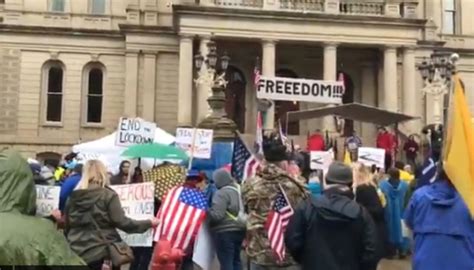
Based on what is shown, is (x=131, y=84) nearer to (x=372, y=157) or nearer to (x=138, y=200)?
(x=372, y=157)

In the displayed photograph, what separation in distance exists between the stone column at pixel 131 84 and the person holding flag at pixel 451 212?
2829 centimetres

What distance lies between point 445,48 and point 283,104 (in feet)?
29.4

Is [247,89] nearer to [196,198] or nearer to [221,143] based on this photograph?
[221,143]

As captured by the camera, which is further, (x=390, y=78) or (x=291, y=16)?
(x=390, y=78)

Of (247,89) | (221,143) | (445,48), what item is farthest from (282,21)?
(221,143)

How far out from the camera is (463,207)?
593 centimetres

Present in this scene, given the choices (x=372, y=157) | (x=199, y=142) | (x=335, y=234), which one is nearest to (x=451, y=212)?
(x=335, y=234)

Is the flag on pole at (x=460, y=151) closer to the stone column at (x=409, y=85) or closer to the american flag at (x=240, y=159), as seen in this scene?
the american flag at (x=240, y=159)

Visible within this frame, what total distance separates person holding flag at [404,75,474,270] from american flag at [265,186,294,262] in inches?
79.8

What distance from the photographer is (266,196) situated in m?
7.98

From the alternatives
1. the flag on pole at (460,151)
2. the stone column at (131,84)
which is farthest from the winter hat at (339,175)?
the stone column at (131,84)

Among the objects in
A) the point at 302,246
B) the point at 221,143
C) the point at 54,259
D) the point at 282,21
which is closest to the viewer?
the point at 54,259

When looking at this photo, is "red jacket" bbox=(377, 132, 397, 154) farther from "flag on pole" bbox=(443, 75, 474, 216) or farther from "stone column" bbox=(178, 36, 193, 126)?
"flag on pole" bbox=(443, 75, 474, 216)

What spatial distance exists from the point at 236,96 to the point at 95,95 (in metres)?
6.85
